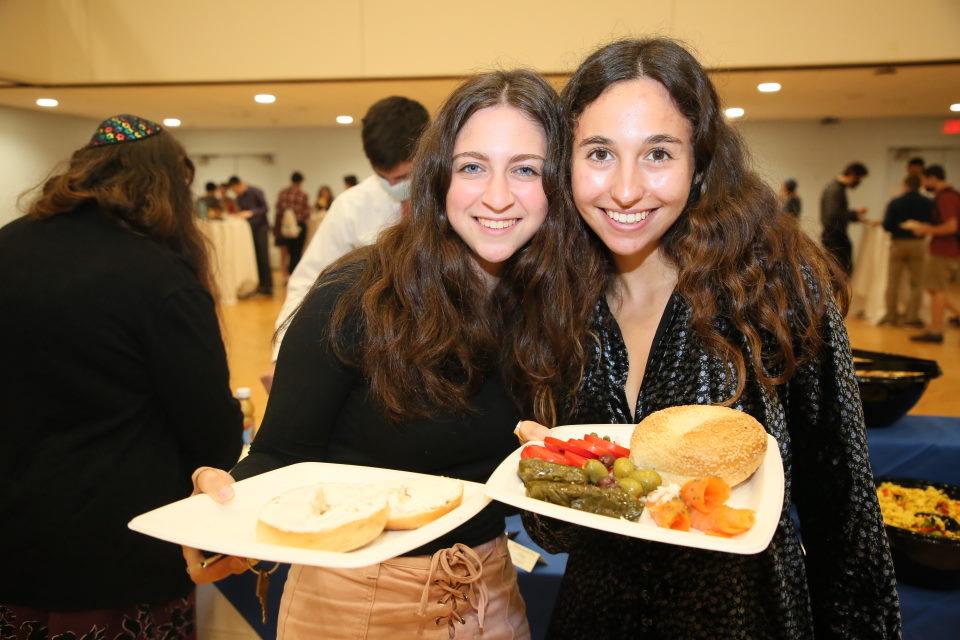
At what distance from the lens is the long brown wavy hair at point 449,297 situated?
1485 millimetres

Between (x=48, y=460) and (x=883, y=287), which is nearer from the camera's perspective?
(x=48, y=460)

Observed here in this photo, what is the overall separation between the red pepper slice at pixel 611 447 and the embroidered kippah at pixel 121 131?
151cm

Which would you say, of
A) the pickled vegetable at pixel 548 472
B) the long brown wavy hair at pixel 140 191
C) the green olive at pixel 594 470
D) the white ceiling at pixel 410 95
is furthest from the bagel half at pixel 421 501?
the white ceiling at pixel 410 95

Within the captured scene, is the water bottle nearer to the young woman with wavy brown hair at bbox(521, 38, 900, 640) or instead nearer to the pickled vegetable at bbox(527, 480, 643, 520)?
the young woman with wavy brown hair at bbox(521, 38, 900, 640)

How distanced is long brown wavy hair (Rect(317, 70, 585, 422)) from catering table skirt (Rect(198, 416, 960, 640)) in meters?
0.91

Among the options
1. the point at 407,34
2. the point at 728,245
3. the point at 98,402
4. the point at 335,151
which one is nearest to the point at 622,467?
the point at 728,245

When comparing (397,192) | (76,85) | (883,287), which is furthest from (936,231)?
(76,85)

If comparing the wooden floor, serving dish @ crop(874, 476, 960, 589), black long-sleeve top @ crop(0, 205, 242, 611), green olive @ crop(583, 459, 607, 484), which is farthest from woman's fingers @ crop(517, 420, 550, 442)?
the wooden floor

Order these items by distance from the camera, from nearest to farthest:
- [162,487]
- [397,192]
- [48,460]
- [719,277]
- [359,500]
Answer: [359,500], [719,277], [48,460], [162,487], [397,192]

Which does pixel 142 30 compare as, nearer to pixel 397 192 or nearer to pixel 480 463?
pixel 397 192

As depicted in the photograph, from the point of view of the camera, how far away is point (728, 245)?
5.09 feet

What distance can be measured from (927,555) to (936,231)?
308 inches

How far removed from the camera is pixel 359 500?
1.15 m

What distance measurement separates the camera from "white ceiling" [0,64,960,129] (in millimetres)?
7699
